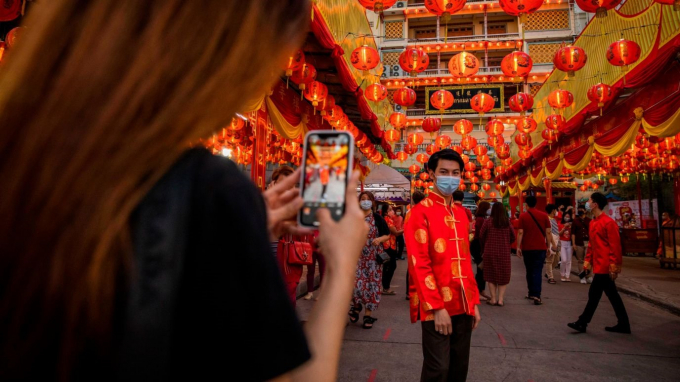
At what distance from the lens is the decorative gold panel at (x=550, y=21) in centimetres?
2495

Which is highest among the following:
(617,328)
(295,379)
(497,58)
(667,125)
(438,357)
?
(497,58)

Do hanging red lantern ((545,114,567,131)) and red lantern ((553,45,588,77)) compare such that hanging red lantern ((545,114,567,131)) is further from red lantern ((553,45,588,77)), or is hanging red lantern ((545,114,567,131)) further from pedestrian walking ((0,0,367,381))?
pedestrian walking ((0,0,367,381))

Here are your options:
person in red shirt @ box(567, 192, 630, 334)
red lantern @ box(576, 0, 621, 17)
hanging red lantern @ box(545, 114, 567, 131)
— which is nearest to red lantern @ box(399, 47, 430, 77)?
red lantern @ box(576, 0, 621, 17)

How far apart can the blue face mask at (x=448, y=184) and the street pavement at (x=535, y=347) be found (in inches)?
72.9

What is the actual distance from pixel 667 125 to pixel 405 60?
459 cm

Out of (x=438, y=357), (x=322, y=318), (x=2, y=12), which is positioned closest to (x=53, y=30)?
(x=322, y=318)

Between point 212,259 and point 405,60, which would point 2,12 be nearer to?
point 212,259

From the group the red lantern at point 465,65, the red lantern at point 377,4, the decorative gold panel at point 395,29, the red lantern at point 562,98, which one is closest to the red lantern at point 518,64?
the red lantern at point 465,65

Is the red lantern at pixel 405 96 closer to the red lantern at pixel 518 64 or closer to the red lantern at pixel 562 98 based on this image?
the red lantern at pixel 518 64

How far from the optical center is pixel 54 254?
0.44m

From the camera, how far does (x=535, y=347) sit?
4.46 m

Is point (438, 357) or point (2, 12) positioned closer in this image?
point (438, 357)

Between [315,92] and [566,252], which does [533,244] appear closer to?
[566,252]

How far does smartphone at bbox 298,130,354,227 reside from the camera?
2.64ft
